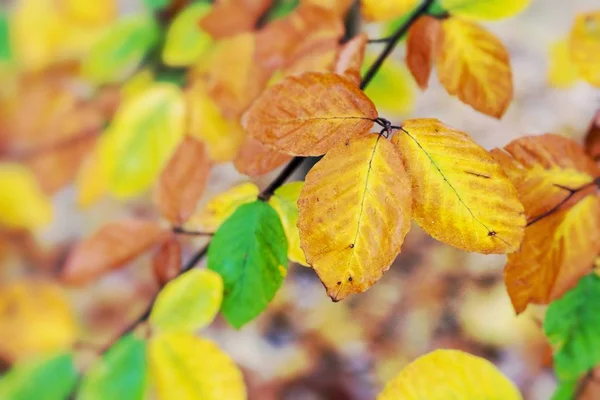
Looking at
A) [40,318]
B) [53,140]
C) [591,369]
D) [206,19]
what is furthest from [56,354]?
[591,369]

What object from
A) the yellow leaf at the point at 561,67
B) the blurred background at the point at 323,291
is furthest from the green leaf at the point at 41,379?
the yellow leaf at the point at 561,67

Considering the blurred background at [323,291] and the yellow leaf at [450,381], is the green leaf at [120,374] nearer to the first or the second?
the blurred background at [323,291]

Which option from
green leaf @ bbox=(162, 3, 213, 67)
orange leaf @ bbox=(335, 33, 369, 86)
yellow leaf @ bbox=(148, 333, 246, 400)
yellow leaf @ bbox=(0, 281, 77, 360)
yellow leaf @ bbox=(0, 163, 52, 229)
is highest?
orange leaf @ bbox=(335, 33, 369, 86)

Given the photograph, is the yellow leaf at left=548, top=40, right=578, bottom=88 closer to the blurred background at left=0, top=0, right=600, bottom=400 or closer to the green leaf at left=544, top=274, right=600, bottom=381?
the blurred background at left=0, top=0, right=600, bottom=400

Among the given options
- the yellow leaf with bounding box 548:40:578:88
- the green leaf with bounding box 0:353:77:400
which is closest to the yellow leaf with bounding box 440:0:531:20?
the yellow leaf with bounding box 548:40:578:88

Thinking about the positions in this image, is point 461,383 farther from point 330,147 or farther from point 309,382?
point 309,382

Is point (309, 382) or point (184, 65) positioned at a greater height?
point (184, 65)
